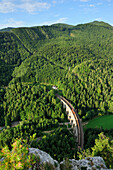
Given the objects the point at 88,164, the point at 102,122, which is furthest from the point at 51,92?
the point at 88,164

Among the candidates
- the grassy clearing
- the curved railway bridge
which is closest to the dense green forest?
the curved railway bridge

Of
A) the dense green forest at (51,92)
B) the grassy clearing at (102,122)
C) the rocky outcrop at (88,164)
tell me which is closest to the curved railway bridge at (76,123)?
the dense green forest at (51,92)

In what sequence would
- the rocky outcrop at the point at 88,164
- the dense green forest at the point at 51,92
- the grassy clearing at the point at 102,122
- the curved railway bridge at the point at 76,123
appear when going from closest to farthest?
the rocky outcrop at the point at 88,164 → the curved railway bridge at the point at 76,123 → the dense green forest at the point at 51,92 → the grassy clearing at the point at 102,122

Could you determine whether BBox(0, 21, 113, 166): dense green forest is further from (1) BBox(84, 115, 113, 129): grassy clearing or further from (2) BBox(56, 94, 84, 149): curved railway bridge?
(1) BBox(84, 115, 113, 129): grassy clearing

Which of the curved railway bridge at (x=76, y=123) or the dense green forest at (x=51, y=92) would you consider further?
the dense green forest at (x=51, y=92)

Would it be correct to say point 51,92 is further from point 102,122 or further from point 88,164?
point 88,164

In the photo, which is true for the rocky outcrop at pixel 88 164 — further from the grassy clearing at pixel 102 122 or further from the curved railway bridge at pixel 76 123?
the grassy clearing at pixel 102 122

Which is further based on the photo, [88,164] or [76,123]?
[76,123]

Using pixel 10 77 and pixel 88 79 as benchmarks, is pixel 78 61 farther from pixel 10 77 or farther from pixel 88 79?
pixel 10 77
